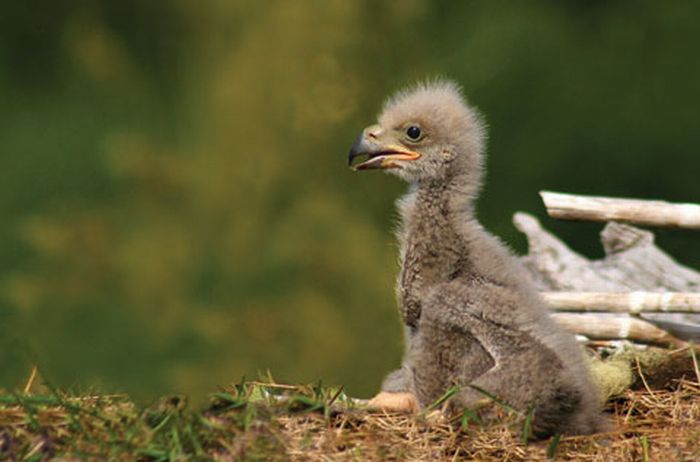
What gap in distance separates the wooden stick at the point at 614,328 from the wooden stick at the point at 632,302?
0.02m

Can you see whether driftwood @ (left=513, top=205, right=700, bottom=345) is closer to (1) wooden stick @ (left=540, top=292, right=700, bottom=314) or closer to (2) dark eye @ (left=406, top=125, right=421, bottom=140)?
(1) wooden stick @ (left=540, top=292, right=700, bottom=314)

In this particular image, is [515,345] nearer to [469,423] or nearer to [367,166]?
[469,423]

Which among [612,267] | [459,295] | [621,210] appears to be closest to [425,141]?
[459,295]

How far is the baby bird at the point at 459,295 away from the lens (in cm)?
279

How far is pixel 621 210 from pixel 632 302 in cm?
26

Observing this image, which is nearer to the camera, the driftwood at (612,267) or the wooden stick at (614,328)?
the wooden stick at (614,328)

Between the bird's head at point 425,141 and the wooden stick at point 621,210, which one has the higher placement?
the wooden stick at point 621,210

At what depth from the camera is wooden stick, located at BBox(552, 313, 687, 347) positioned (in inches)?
129

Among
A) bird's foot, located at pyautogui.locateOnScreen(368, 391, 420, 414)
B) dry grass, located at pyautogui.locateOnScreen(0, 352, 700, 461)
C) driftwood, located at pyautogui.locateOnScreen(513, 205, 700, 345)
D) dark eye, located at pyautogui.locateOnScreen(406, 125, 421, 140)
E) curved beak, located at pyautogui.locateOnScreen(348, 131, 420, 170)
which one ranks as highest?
driftwood, located at pyautogui.locateOnScreen(513, 205, 700, 345)

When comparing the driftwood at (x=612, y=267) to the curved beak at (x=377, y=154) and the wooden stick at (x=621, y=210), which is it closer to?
the wooden stick at (x=621, y=210)

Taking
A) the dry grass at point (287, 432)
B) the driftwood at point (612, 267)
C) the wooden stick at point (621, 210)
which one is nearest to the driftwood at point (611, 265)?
the driftwood at point (612, 267)

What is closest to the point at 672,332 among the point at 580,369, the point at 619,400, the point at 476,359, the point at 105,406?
the point at 619,400

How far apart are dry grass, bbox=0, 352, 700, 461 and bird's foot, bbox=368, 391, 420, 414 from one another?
0.14 ft

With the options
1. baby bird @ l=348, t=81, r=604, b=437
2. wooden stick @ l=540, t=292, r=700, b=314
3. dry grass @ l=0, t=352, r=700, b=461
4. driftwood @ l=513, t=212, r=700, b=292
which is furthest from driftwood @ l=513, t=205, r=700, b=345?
dry grass @ l=0, t=352, r=700, b=461
